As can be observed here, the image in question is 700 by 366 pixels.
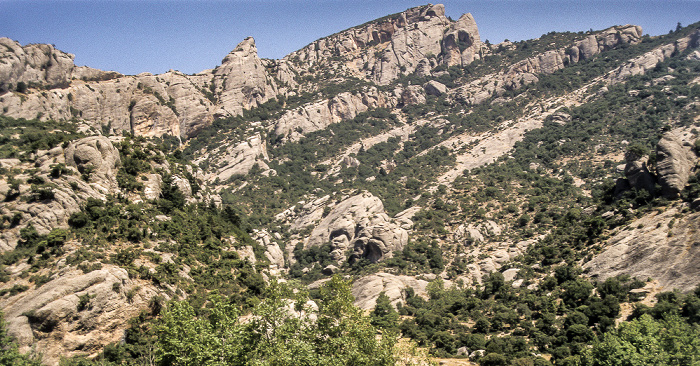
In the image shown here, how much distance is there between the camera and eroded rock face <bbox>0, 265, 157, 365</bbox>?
34.9 meters

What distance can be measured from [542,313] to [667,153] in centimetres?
2917

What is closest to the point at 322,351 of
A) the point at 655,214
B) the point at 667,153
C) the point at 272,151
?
the point at 655,214

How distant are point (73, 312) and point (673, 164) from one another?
72042mm

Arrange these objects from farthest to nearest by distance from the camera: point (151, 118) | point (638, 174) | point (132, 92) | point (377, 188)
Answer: point (151, 118), point (132, 92), point (377, 188), point (638, 174)

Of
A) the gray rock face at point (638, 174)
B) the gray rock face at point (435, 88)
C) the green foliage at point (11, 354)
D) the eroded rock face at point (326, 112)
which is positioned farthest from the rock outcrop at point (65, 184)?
the gray rock face at point (435, 88)

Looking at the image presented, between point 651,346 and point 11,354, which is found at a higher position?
point 11,354

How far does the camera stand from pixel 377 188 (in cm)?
11769

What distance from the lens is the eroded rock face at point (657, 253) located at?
47594 mm

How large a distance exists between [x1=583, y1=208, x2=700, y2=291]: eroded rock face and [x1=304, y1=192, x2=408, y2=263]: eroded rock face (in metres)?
38.2

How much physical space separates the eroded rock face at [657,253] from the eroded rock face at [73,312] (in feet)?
178

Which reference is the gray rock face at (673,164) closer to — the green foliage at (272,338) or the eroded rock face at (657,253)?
the eroded rock face at (657,253)

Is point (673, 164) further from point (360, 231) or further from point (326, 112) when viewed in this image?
point (326, 112)

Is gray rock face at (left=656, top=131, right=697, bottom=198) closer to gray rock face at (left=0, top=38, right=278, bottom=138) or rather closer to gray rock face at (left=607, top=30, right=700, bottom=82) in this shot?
gray rock face at (left=607, top=30, right=700, bottom=82)

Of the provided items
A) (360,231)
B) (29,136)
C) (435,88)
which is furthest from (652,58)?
(29,136)
